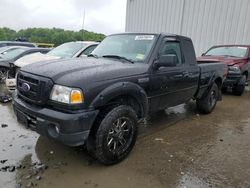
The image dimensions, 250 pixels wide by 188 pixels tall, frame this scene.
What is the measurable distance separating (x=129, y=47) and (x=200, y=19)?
10297mm

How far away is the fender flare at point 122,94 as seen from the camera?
322 centimetres

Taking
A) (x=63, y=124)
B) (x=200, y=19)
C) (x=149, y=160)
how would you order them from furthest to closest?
(x=200, y=19) → (x=149, y=160) → (x=63, y=124)

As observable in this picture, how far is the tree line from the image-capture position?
9789 millimetres

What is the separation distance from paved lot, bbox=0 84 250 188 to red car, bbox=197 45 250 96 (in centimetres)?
346

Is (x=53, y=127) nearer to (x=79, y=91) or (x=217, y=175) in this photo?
(x=79, y=91)

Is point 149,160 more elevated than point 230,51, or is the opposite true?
point 230,51

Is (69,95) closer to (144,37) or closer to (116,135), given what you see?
(116,135)

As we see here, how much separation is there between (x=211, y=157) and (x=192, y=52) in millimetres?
2270

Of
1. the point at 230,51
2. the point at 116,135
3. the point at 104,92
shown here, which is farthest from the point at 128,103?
the point at 230,51

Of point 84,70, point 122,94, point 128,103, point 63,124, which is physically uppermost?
point 84,70

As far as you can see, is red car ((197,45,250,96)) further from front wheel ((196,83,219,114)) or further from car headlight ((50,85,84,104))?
car headlight ((50,85,84,104))

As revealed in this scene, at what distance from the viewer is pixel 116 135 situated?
138 inches

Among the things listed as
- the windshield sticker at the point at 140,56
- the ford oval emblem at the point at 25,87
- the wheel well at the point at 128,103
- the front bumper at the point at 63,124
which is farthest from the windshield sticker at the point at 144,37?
the ford oval emblem at the point at 25,87

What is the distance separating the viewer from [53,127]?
123 inches
